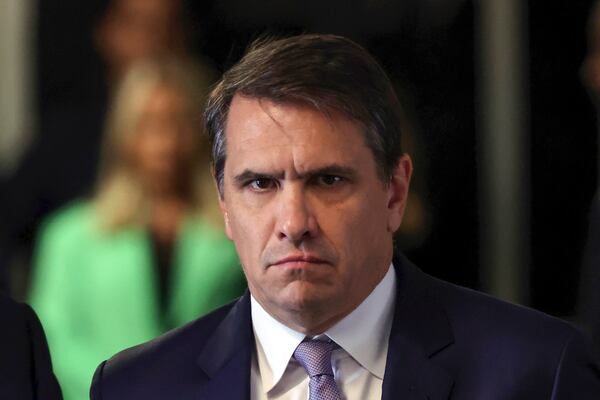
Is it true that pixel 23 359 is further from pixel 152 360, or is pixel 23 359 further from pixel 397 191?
pixel 397 191

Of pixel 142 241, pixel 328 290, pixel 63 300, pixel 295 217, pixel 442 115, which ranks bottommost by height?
pixel 63 300

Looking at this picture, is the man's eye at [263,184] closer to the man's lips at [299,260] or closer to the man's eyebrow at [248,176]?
the man's eyebrow at [248,176]

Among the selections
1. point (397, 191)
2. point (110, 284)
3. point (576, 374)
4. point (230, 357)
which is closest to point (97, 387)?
point (230, 357)

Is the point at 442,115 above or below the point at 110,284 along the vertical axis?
above

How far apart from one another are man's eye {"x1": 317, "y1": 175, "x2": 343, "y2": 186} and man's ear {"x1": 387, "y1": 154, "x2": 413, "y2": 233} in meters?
0.15

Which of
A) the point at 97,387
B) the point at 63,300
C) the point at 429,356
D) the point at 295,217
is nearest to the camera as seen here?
the point at 295,217

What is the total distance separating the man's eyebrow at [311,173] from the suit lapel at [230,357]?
0.30 metres

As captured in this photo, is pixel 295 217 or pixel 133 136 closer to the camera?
pixel 295 217

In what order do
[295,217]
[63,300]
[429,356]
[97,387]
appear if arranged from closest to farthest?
1. [295,217]
2. [429,356]
3. [97,387]
4. [63,300]

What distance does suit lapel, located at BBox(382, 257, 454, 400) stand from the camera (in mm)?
2260

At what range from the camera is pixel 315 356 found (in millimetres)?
2311

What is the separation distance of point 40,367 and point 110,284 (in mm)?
1302

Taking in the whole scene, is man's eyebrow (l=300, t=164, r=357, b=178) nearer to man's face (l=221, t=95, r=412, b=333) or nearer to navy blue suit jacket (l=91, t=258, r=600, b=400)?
man's face (l=221, t=95, r=412, b=333)

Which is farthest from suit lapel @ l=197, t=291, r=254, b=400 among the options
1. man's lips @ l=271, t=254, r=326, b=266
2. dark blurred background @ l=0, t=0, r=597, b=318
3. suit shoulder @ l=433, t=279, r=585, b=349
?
dark blurred background @ l=0, t=0, r=597, b=318
